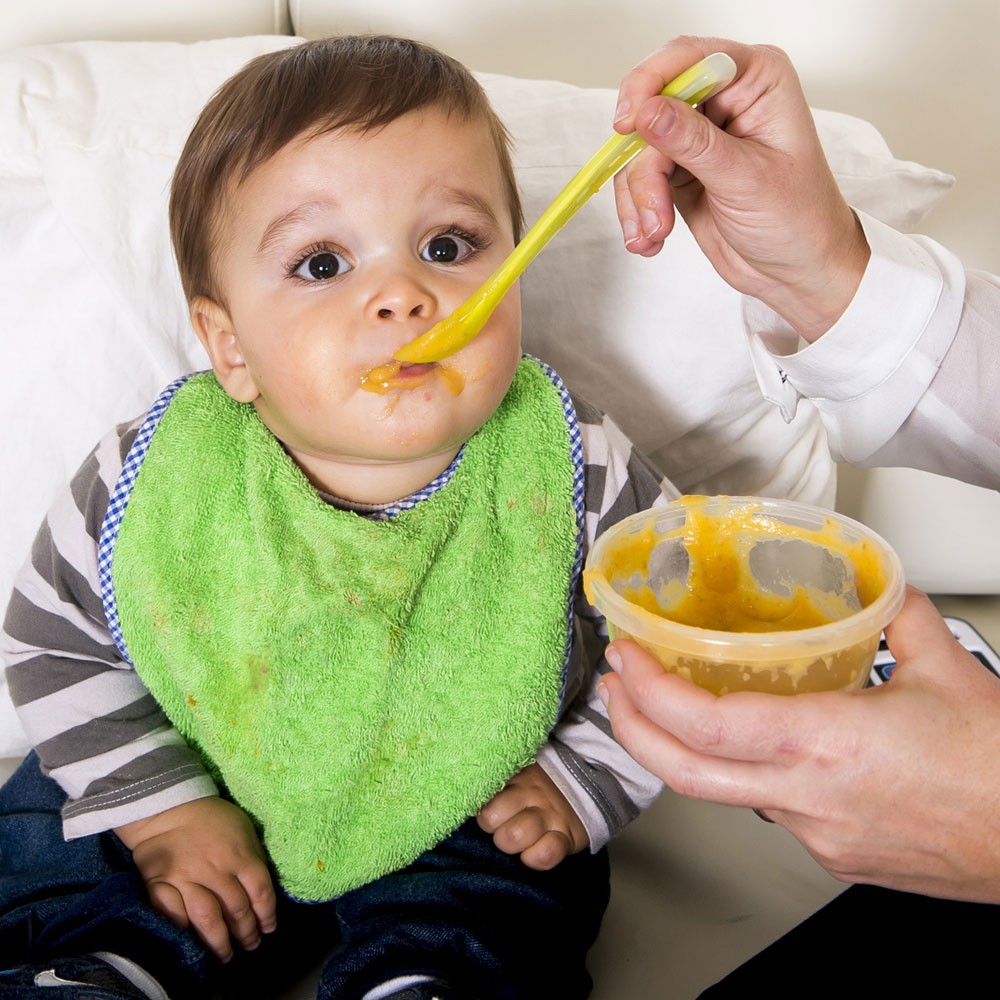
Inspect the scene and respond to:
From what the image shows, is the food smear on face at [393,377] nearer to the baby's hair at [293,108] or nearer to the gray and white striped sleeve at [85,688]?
the baby's hair at [293,108]

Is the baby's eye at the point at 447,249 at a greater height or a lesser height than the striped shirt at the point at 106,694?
greater

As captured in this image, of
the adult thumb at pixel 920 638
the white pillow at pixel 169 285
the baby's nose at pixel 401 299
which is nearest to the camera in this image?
the adult thumb at pixel 920 638

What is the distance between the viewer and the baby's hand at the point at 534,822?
91 centimetres

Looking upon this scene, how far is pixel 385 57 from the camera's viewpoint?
87 centimetres

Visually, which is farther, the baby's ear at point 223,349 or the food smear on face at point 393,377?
the baby's ear at point 223,349

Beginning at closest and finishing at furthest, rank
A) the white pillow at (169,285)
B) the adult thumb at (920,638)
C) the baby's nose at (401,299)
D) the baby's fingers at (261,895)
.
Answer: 1. the adult thumb at (920,638)
2. the baby's nose at (401,299)
3. the baby's fingers at (261,895)
4. the white pillow at (169,285)

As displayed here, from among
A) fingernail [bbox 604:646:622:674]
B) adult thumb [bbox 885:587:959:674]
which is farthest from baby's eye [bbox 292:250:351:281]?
adult thumb [bbox 885:587:959:674]

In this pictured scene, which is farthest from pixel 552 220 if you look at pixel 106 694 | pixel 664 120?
pixel 106 694

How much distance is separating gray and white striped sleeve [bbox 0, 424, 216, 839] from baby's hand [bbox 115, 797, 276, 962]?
19 millimetres

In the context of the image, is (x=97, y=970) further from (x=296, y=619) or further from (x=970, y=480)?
(x=970, y=480)

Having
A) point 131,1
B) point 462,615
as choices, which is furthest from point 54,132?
point 462,615

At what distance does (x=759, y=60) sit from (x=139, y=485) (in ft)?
2.02

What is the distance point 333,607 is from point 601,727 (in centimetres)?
28

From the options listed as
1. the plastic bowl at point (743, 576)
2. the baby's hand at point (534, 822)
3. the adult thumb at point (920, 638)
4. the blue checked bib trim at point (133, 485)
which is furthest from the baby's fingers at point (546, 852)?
the adult thumb at point (920, 638)
